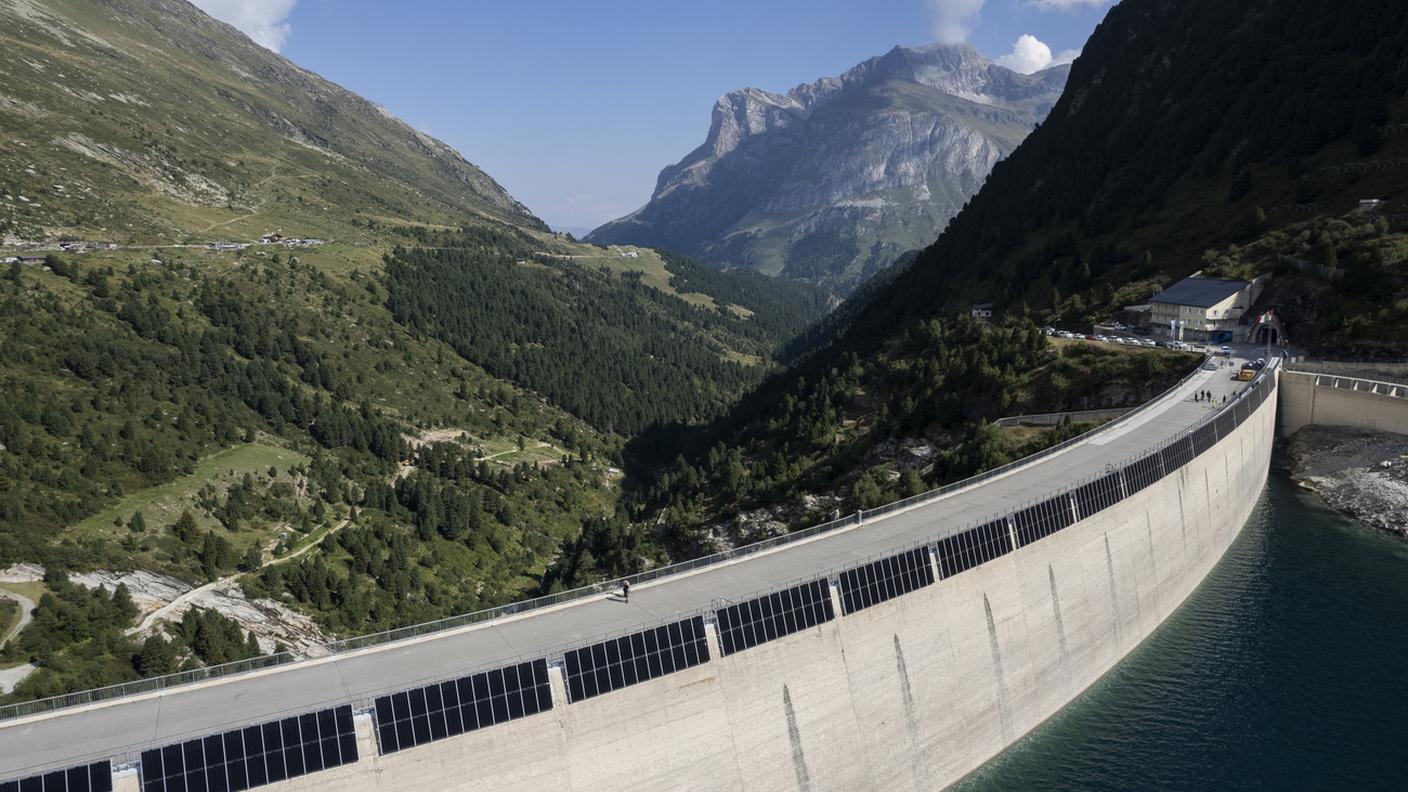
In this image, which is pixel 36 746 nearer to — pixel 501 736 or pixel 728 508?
pixel 501 736

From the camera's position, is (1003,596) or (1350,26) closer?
(1003,596)

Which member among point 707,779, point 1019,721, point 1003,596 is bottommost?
point 1019,721

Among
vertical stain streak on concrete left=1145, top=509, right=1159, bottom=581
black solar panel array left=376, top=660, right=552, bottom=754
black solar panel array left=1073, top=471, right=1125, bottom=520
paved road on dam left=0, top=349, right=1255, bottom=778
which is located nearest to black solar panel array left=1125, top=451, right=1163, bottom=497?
black solar panel array left=1073, top=471, right=1125, bottom=520

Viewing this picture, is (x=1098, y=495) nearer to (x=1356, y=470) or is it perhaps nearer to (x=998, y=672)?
(x=998, y=672)

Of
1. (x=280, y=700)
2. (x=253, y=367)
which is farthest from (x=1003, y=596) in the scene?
(x=253, y=367)

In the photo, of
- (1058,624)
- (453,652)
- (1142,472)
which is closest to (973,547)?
(1058,624)

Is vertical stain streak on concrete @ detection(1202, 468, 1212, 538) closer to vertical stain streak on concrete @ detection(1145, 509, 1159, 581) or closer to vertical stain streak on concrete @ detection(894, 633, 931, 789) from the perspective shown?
vertical stain streak on concrete @ detection(1145, 509, 1159, 581)
